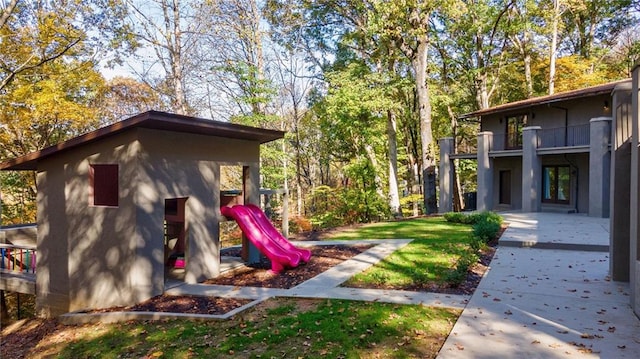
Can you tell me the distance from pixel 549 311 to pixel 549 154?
55.2 ft

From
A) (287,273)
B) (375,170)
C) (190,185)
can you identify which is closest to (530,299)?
(287,273)

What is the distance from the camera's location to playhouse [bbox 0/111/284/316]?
27.3 feet

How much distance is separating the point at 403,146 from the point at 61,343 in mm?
29345

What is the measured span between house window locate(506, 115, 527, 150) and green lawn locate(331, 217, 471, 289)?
991 centimetres

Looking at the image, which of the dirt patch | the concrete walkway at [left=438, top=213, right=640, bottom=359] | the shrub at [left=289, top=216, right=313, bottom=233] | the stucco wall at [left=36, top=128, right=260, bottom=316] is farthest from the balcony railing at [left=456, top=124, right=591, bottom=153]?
the dirt patch

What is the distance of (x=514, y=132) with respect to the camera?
23.4m

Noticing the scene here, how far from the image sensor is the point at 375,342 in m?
5.34

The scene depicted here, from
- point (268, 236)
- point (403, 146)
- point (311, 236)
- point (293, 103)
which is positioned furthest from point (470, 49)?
point (268, 236)

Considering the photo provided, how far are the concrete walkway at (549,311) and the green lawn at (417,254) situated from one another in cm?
108

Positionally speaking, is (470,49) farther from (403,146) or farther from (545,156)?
(545,156)

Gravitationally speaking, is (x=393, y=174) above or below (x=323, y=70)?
below

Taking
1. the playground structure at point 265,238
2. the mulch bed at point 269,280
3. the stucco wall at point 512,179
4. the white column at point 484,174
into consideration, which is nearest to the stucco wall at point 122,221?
the mulch bed at point 269,280

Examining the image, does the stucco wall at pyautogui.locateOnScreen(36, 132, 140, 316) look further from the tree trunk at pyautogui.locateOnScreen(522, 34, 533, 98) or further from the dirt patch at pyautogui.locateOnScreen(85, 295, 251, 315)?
the tree trunk at pyautogui.locateOnScreen(522, 34, 533, 98)

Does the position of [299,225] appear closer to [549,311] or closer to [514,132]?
[514,132]
